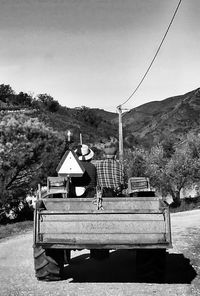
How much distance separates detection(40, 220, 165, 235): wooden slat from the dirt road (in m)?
1.06

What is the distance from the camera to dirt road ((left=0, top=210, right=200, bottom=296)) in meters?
8.05

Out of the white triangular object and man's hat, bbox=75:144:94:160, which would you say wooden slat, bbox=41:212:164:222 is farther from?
man's hat, bbox=75:144:94:160

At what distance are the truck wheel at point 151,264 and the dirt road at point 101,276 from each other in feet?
0.48

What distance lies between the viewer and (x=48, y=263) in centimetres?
856

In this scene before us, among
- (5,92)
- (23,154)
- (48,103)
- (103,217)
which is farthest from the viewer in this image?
(48,103)

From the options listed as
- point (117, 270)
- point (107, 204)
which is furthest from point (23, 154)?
point (107, 204)

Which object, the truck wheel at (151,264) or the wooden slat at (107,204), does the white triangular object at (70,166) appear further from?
the truck wheel at (151,264)

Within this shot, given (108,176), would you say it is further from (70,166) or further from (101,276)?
(101,276)

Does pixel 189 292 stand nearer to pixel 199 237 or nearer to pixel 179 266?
pixel 179 266

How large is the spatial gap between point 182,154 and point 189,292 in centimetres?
3276

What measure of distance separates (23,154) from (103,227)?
1772cm

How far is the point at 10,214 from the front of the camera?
25.0 meters

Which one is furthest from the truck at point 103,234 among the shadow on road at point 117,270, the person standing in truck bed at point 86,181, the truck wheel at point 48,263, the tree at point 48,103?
the tree at point 48,103

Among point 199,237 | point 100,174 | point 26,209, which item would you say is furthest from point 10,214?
point 100,174
